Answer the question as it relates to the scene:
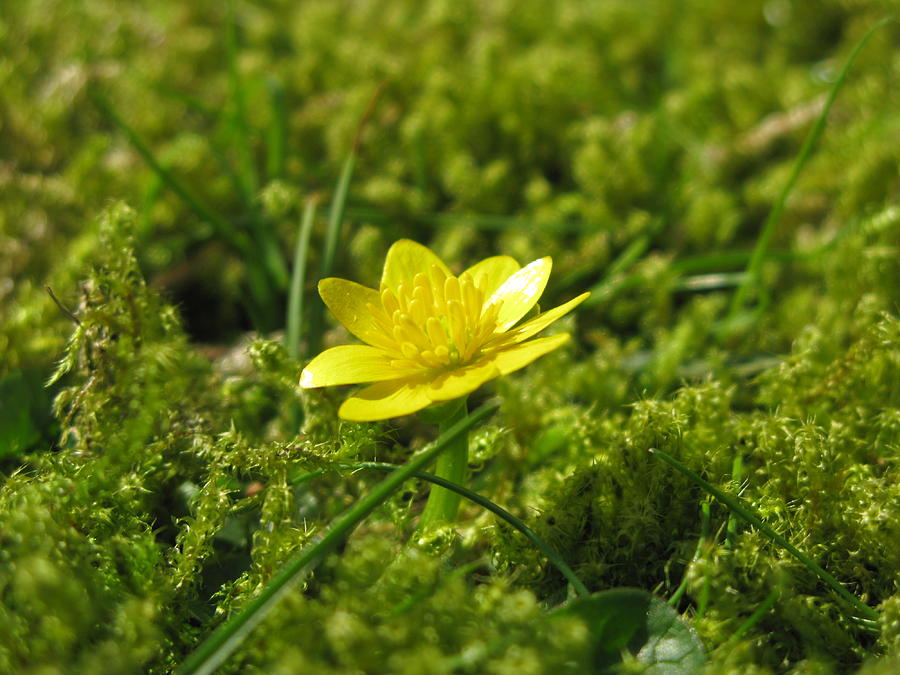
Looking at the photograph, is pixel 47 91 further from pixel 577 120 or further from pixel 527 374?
pixel 527 374

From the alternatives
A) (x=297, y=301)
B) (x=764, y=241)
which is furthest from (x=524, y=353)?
(x=764, y=241)

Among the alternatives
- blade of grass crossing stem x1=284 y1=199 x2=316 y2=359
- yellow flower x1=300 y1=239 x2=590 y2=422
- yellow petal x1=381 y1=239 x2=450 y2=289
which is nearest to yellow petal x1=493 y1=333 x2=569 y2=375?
yellow flower x1=300 y1=239 x2=590 y2=422

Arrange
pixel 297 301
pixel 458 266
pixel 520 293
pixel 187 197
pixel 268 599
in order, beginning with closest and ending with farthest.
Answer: pixel 268 599
pixel 520 293
pixel 297 301
pixel 187 197
pixel 458 266

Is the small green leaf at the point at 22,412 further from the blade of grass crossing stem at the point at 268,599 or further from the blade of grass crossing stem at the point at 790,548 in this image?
the blade of grass crossing stem at the point at 790,548

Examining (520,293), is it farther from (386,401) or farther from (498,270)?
(386,401)

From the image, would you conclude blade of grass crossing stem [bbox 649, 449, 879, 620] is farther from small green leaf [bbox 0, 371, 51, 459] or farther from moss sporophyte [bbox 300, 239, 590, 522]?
small green leaf [bbox 0, 371, 51, 459]

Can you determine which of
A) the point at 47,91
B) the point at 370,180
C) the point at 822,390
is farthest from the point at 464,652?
the point at 47,91

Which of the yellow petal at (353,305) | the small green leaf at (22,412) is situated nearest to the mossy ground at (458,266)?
the small green leaf at (22,412)
